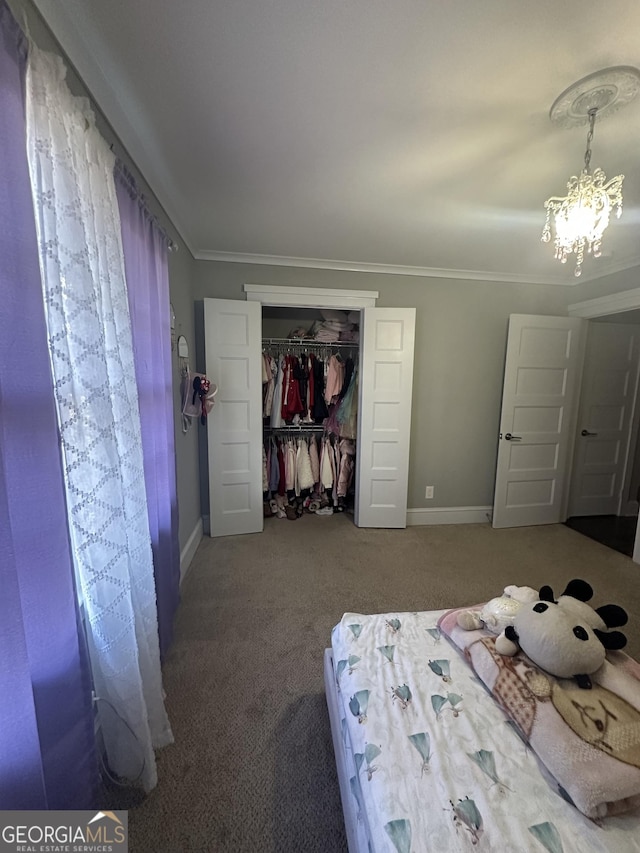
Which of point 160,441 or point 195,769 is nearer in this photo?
point 195,769

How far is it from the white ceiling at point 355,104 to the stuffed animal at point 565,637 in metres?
1.71

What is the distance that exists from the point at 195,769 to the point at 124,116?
2467 mm

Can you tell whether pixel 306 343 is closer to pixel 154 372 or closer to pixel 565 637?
pixel 154 372

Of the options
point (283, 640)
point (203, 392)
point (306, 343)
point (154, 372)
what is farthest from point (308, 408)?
point (283, 640)

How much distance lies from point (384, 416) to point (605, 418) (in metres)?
2.42

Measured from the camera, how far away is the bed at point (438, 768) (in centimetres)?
65

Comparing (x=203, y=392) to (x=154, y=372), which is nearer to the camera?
(x=154, y=372)

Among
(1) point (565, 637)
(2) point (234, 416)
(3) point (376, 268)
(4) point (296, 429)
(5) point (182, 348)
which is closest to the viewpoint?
(1) point (565, 637)

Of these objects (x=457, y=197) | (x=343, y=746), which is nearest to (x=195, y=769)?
(x=343, y=746)

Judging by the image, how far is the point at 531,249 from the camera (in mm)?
2455

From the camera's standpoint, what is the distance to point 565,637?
0.88 metres

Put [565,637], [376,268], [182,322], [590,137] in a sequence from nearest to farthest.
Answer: [565,637]
[590,137]
[182,322]
[376,268]

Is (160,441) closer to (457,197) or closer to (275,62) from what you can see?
(275,62)

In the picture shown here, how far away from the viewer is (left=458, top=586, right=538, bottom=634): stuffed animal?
112 centimetres
